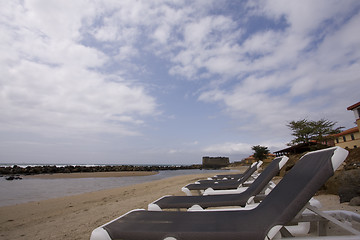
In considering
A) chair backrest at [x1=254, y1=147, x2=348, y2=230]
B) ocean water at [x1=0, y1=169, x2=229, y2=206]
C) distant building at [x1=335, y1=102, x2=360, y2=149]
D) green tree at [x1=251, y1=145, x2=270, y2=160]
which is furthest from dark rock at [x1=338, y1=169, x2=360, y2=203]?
green tree at [x1=251, y1=145, x2=270, y2=160]

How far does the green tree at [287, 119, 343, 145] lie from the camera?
46.8 ft

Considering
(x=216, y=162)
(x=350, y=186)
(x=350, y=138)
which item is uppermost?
(x=350, y=138)

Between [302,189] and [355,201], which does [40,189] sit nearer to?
[302,189]

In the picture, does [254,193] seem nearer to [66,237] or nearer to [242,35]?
[66,237]

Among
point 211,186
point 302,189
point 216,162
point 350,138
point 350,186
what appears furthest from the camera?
point 216,162

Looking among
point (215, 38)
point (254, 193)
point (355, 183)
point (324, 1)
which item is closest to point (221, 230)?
point (254, 193)

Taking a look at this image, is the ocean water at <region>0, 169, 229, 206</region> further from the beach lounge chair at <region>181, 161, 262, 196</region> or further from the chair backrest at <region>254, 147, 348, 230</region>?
the chair backrest at <region>254, 147, 348, 230</region>

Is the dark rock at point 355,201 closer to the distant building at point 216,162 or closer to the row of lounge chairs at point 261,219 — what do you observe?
the row of lounge chairs at point 261,219

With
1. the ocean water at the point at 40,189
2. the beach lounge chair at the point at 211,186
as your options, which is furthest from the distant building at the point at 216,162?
the beach lounge chair at the point at 211,186

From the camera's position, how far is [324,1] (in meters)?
6.55

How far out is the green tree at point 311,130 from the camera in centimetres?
1427

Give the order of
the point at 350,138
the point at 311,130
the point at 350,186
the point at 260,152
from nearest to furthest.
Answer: the point at 350,186 < the point at 311,130 < the point at 350,138 < the point at 260,152

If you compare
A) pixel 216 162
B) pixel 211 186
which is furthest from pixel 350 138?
pixel 216 162

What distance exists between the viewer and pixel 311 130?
14562mm
